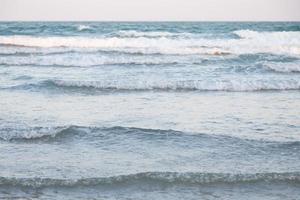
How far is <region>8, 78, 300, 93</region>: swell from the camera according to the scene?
10.3 meters

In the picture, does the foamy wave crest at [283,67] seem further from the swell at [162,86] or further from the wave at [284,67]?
the swell at [162,86]

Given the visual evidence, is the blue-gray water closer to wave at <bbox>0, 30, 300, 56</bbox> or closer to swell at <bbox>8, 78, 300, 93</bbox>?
swell at <bbox>8, 78, 300, 93</bbox>

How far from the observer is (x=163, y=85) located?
34.3 ft

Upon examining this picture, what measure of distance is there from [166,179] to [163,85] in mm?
6081

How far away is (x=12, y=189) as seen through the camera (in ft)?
14.0

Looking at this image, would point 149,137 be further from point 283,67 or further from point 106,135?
point 283,67

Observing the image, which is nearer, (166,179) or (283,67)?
(166,179)

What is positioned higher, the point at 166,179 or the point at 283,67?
the point at 166,179

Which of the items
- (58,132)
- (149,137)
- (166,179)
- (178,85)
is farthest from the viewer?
(178,85)

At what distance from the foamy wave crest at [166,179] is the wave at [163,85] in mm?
5726

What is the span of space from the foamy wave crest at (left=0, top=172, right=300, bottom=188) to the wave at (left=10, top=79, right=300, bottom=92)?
5726 millimetres

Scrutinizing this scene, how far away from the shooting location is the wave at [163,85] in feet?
33.7

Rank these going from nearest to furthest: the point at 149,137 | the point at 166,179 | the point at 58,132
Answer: the point at 166,179
the point at 149,137
the point at 58,132

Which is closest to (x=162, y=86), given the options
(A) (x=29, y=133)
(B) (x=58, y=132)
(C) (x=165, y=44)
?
(B) (x=58, y=132)
